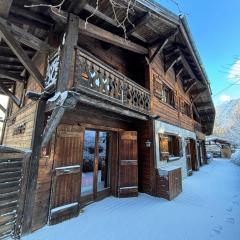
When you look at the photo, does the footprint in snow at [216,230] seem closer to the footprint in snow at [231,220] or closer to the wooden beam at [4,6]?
the footprint in snow at [231,220]

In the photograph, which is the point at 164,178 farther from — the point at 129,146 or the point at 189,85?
the point at 189,85

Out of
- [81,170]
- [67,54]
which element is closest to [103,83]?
[67,54]

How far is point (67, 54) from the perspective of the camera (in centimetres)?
422

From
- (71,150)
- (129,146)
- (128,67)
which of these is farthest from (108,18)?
(129,146)

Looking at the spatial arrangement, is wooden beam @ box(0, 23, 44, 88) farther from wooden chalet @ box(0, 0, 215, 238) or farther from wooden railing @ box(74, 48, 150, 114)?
wooden railing @ box(74, 48, 150, 114)

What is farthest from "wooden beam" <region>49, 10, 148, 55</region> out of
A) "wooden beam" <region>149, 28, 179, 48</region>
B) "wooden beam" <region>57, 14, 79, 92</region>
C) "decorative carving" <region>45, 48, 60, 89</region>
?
"wooden beam" <region>149, 28, 179, 48</region>

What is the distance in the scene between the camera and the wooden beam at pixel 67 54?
161 inches

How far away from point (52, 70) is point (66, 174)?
9.52 feet

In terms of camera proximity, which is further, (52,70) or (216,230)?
(52,70)

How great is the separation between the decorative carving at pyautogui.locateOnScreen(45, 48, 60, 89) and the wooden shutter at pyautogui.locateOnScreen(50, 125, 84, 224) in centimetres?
131

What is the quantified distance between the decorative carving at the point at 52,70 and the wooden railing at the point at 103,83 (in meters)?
0.48

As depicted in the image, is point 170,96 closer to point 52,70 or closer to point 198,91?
point 198,91

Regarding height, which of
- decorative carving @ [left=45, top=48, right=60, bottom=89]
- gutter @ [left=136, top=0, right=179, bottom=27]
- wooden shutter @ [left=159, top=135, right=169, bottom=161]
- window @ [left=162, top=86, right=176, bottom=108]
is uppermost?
gutter @ [left=136, top=0, right=179, bottom=27]

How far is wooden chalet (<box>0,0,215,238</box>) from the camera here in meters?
4.18
